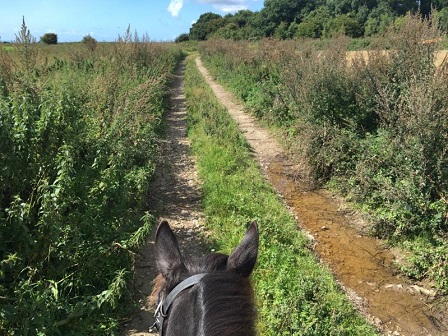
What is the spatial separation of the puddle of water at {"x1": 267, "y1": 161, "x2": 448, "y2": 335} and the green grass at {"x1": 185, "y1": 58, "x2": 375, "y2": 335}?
0.28m

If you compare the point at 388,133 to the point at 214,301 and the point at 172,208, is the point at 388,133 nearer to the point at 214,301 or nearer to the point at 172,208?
the point at 172,208

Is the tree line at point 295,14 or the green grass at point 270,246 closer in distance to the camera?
the green grass at point 270,246

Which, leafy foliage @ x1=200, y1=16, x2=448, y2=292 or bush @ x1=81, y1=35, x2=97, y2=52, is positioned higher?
bush @ x1=81, y1=35, x2=97, y2=52

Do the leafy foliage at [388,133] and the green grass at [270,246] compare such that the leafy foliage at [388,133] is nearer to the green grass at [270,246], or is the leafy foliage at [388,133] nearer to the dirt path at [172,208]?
the green grass at [270,246]

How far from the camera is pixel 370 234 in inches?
217

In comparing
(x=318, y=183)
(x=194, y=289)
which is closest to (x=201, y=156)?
(x=318, y=183)

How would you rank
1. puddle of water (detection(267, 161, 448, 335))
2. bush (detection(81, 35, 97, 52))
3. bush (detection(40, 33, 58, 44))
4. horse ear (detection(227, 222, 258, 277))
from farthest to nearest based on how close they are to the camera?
1. bush (detection(40, 33, 58, 44))
2. bush (detection(81, 35, 97, 52))
3. puddle of water (detection(267, 161, 448, 335))
4. horse ear (detection(227, 222, 258, 277))

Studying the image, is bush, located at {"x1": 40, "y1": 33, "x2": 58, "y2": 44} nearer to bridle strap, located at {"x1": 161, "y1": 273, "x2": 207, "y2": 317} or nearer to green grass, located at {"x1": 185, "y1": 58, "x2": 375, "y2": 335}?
green grass, located at {"x1": 185, "y1": 58, "x2": 375, "y2": 335}

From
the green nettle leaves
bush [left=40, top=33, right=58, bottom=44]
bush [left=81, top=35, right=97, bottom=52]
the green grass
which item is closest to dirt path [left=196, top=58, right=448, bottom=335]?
the green grass

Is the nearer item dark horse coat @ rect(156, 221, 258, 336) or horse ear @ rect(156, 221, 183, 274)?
dark horse coat @ rect(156, 221, 258, 336)

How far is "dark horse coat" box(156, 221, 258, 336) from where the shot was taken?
4.07 feet

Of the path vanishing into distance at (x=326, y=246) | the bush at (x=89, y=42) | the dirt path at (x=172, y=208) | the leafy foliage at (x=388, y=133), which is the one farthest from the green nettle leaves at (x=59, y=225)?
the bush at (x=89, y=42)

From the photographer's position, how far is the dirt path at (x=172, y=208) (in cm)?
370

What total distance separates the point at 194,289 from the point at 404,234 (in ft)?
15.1
